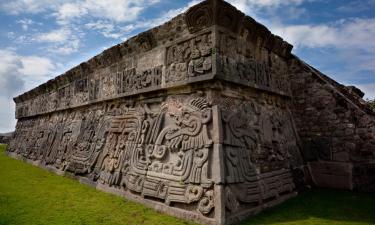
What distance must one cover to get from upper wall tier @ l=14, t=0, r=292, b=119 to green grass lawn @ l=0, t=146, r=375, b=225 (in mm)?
1917

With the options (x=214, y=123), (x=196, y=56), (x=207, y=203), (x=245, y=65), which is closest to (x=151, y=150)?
(x=214, y=123)

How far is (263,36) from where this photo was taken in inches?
185

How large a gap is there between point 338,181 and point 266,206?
2.12 meters

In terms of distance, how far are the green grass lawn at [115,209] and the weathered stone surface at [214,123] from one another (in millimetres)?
234

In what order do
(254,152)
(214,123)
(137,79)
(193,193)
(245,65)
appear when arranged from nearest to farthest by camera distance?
(193,193) → (214,123) → (254,152) → (245,65) → (137,79)

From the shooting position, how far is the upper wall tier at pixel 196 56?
3777 millimetres

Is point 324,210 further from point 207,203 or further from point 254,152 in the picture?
point 207,203

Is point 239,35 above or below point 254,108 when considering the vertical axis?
above

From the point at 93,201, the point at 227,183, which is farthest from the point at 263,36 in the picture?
the point at 93,201

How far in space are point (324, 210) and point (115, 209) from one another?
3019 mm

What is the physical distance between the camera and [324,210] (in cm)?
380

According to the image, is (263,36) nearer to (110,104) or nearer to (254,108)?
(254,108)

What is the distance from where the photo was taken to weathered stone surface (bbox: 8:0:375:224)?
11.5ft

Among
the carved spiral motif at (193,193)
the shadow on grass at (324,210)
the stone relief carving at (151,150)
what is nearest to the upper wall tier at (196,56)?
the stone relief carving at (151,150)
